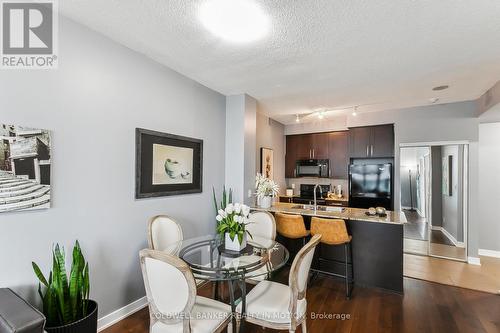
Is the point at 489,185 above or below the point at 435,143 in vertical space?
below

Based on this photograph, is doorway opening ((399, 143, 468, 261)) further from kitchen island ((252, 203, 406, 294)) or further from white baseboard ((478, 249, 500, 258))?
kitchen island ((252, 203, 406, 294))

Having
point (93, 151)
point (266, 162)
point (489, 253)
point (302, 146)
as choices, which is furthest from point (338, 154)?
point (93, 151)

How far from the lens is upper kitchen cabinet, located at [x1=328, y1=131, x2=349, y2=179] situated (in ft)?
17.2

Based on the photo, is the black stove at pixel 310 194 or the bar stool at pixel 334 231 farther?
the black stove at pixel 310 194

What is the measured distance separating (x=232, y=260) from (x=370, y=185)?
12.1ft

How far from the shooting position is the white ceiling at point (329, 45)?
70.6 inches

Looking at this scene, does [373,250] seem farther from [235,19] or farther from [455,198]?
[235,19]

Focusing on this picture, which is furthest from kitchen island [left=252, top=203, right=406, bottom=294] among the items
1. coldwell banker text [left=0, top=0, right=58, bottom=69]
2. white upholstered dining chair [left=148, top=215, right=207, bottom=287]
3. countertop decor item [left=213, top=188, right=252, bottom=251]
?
coldwell banker text [left=0, top=0, right=58, bottom=69]

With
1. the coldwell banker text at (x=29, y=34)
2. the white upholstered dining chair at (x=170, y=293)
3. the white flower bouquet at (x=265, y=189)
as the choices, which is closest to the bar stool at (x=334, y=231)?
the white flower bouquet at (x=265, y=189)

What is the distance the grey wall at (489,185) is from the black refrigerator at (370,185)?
1527 millimetres

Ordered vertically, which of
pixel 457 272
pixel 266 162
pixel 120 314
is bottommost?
pixel 457 272

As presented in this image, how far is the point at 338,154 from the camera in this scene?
17.6 ft

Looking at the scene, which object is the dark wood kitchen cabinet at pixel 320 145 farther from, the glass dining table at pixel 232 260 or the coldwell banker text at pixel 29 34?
the coldwell banker text at pixel 29 34

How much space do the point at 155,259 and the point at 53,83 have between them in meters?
1.61
